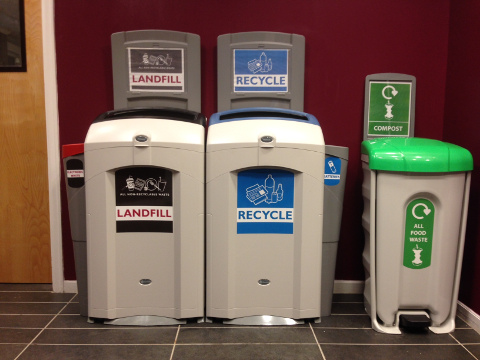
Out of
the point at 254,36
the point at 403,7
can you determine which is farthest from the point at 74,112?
the point at 403,7

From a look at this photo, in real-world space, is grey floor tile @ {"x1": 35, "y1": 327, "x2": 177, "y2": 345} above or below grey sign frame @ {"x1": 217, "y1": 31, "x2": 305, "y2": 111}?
below

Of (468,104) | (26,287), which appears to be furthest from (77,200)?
(468,104)

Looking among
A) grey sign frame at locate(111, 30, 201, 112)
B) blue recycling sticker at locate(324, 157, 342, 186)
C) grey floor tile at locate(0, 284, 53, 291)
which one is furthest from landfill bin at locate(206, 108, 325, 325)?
grey floor tile at locate(0, 284, 53, 291)

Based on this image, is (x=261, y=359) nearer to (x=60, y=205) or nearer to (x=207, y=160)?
(x=207, y=160)

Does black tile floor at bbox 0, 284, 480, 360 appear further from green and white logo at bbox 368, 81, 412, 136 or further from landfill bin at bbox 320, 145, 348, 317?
green and white logo at bbox 368, 81, 412, 136

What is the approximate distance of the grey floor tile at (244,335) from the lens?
2170 mm

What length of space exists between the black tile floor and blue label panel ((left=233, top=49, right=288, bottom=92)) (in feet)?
4.55

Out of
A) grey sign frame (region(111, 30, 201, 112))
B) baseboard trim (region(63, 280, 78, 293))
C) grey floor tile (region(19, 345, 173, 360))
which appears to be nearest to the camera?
grey floor tile (region(19, 345, 173, 360))

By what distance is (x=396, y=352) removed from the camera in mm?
2088

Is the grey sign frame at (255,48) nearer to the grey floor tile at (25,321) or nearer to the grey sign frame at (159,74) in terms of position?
the grey sign frame at (159,74)

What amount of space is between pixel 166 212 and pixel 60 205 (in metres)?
0.94

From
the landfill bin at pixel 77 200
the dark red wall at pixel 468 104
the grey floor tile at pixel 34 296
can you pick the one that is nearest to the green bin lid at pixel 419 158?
the dark red wall at pixel 468 104

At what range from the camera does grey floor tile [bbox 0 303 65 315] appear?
2537 millimetres

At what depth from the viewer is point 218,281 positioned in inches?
90.6
